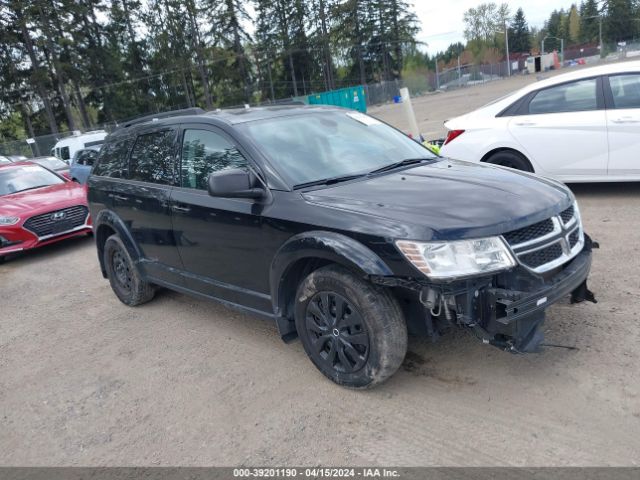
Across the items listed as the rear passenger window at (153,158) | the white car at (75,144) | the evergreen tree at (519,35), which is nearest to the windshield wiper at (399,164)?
the rear passenger window at (153,158)

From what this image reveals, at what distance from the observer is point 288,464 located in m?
2.88

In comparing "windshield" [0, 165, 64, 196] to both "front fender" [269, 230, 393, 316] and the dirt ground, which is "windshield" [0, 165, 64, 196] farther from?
"front fender" [269, 230, 393, 316]

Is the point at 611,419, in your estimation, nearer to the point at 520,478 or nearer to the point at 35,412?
the point at 520,478

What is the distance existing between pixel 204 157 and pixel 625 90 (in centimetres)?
514

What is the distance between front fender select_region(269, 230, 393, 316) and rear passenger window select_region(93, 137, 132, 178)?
2.49 m

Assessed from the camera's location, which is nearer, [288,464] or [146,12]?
[288,464]

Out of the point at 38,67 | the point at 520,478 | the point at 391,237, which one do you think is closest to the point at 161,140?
the point at 391,237

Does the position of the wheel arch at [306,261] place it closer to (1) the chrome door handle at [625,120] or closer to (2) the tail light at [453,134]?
(2) the tail light at [453,134]

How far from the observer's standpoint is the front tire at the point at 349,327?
10.2 ft

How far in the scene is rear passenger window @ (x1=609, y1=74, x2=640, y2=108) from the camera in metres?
6.23

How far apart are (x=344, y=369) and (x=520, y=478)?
1222 millimetres

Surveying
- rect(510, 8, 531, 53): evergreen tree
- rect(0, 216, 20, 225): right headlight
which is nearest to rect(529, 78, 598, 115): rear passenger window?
rect(0, 216, 20, 225): right headlight

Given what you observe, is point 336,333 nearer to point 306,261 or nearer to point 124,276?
point 306,261

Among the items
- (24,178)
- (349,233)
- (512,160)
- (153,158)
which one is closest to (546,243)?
(349,233)
